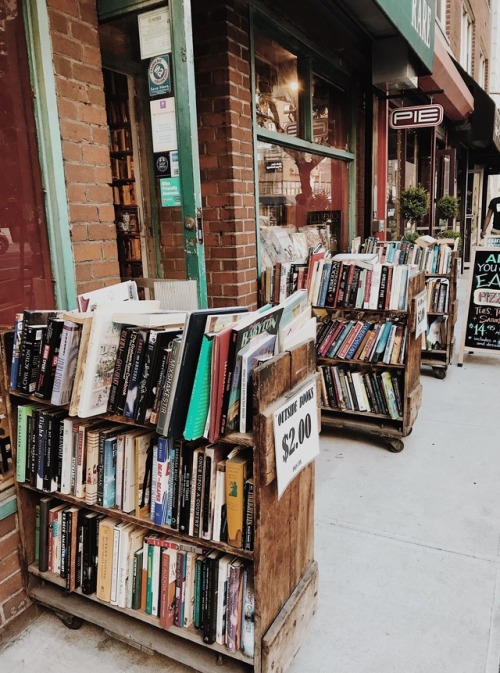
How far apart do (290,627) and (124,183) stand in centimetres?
345

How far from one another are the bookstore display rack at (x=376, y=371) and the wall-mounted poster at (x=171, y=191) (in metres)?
1.63

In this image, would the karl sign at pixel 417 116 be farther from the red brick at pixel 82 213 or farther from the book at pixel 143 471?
the book at pixel 143 471

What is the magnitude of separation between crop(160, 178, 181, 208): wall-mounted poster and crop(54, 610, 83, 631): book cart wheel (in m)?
1.84

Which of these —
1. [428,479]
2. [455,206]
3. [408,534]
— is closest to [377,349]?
[428,479]

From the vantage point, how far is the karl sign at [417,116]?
5.88 metres

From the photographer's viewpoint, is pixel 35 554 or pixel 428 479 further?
pixel 428 479

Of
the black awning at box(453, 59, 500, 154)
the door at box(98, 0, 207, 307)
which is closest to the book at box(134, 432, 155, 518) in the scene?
the door at box(98, 0, 207, 307)

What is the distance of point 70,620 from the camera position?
210 centimetres

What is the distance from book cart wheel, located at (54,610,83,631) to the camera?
2.10 metres

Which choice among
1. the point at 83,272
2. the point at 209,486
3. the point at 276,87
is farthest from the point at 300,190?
the point at 209,486

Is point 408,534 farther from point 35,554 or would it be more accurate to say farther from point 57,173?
point 57,173

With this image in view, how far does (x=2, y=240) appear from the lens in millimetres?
2332

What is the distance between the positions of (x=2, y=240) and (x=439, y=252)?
4.15 m

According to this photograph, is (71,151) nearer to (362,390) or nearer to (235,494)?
(235,494)
